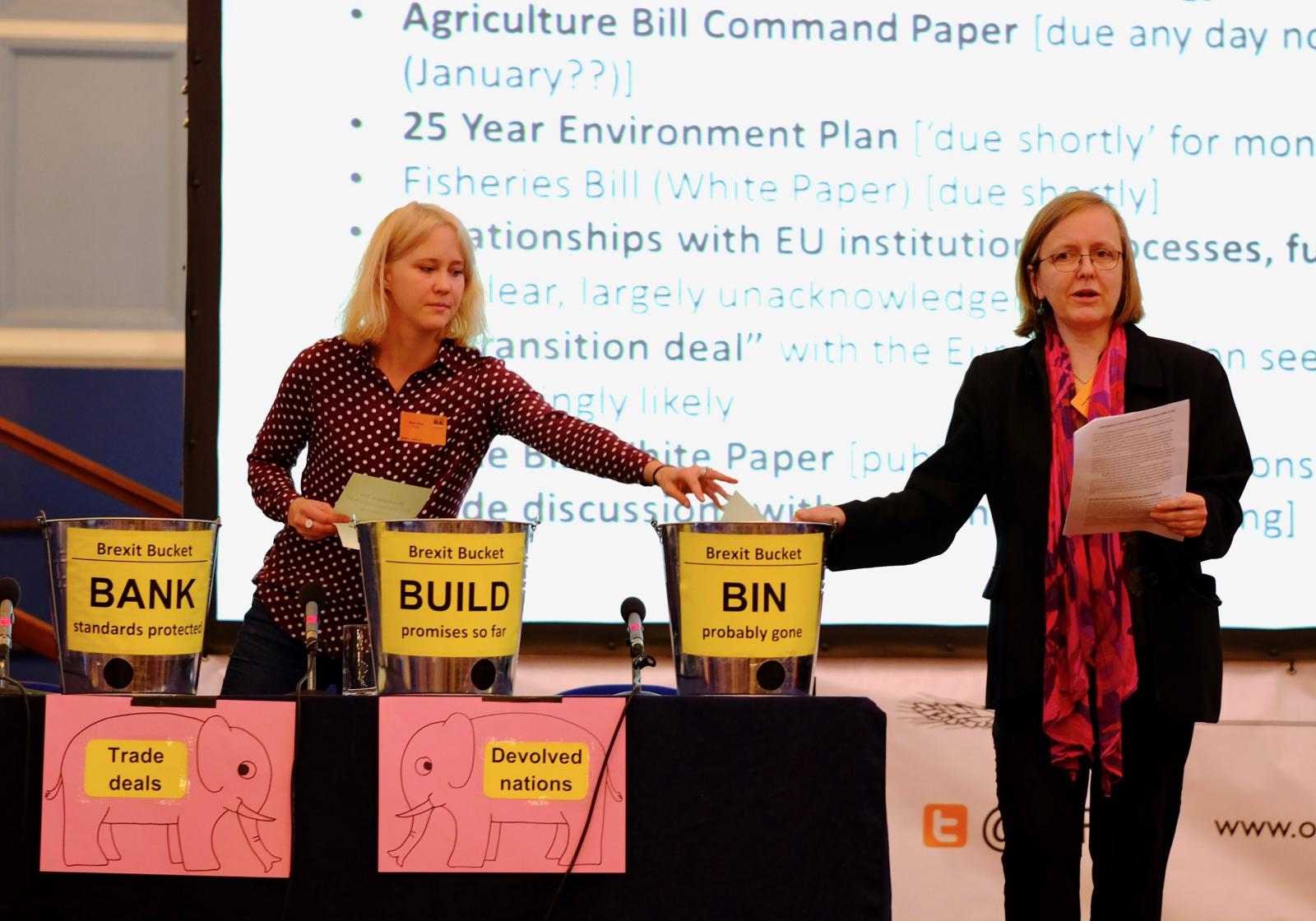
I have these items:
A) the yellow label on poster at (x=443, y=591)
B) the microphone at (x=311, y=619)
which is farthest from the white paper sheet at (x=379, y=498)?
the yellow label on poster at (x=443, y=591)

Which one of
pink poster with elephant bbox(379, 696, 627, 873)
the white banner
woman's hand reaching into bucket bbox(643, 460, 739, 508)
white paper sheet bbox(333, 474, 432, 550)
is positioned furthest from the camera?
the white banner

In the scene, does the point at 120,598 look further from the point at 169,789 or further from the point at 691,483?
the point at 691,483

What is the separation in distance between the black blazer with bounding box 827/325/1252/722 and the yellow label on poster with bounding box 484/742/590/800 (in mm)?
729

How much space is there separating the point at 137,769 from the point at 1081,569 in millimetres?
1205

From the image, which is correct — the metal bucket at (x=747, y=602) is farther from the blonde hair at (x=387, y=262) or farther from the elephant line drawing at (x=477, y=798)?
the blonde hair at (x=387, y=262)

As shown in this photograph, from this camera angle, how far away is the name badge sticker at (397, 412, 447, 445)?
1847 mm

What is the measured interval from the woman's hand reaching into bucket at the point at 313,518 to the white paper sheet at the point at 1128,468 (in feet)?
2.92

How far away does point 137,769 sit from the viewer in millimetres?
1222

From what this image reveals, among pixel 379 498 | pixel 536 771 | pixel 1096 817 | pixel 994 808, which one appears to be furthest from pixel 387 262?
pixel 994 808

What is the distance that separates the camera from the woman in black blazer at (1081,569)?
175cm

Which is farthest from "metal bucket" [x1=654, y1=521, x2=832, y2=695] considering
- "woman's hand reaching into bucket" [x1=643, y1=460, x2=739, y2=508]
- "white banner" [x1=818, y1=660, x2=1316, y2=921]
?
"white banner" [x1=818, y1=660, x2=1316, y2=921]

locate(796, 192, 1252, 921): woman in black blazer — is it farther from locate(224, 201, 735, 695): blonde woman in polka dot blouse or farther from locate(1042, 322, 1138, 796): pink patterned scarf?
locate(224, 201, 735, 695): blonde woman in polka dot blouse

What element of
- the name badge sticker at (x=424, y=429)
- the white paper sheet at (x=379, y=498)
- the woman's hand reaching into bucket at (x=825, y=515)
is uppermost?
the name badge sticker at (x=424, y=429)

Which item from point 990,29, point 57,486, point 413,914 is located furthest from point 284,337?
point 413,914
